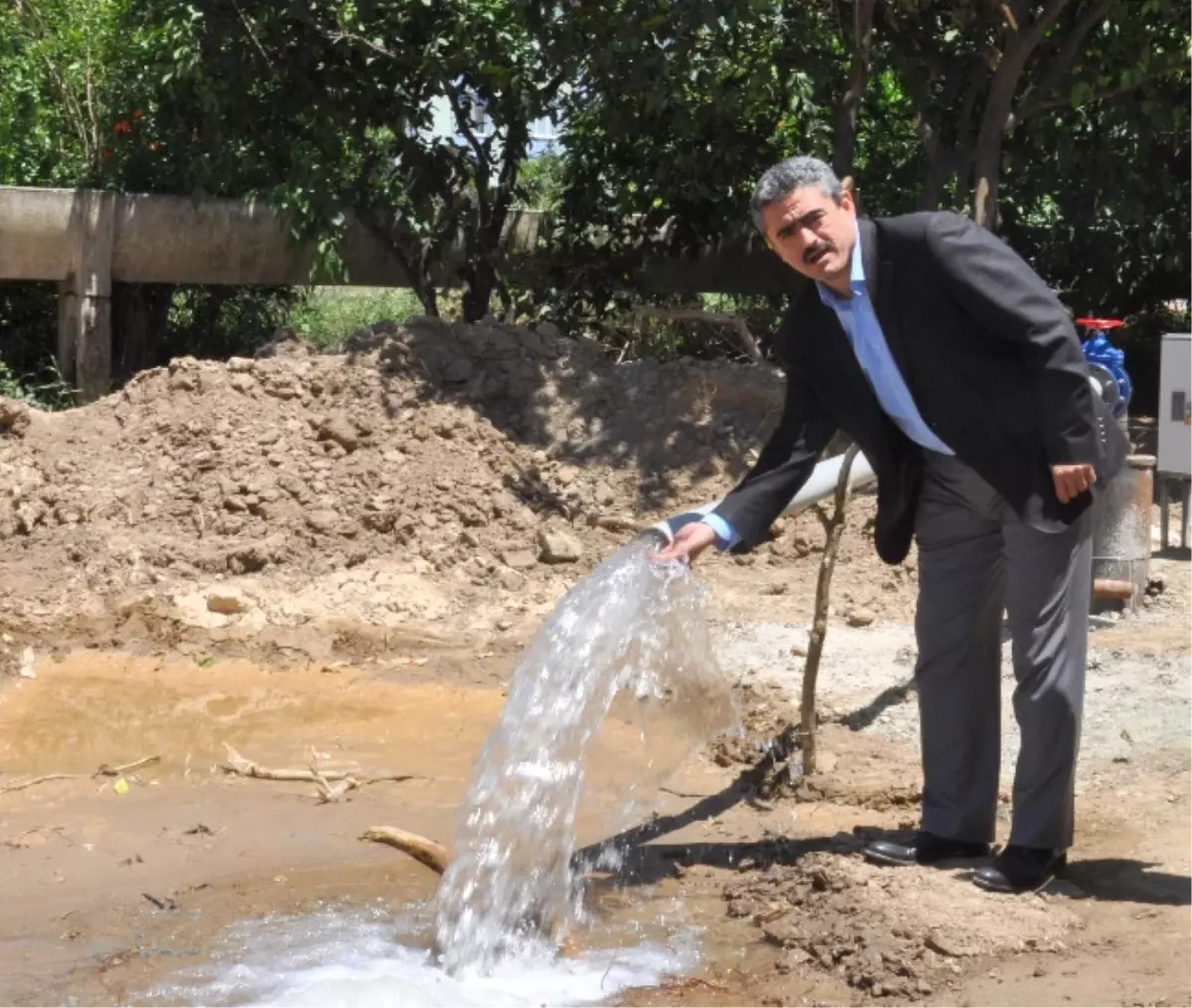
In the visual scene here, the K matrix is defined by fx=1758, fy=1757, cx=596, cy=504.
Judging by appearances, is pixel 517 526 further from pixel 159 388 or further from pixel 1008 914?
pixel 1008 914

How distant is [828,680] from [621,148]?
5.54 metres

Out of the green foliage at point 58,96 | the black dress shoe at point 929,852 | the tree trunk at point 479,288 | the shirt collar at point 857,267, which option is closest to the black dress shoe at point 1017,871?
the black dress shoe at point 929,852

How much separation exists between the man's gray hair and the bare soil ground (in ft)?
5.26

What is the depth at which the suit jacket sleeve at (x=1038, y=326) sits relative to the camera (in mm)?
3762

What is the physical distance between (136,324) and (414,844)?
7083 mm

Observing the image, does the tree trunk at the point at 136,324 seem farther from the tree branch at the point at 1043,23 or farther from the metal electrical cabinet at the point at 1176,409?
the metal electrical cabinet at the point at 1176,409

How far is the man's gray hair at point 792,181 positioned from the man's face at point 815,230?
1 centimetres

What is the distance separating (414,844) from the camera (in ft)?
16.0

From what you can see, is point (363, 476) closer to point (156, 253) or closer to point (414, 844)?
point (156, 253)

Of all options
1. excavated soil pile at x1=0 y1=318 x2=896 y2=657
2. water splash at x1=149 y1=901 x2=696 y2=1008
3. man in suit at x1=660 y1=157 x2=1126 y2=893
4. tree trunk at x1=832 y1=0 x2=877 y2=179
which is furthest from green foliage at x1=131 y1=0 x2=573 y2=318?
water splash at x1=149 y1=901 x2=696 y2=1008

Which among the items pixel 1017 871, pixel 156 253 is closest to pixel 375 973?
pixel 1017 871

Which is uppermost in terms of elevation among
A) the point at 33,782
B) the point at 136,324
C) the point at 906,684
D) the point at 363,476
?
the point at 136,324

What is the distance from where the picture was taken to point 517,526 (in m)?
8.38

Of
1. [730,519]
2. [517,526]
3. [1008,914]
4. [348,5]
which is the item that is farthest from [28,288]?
[1008,914]
